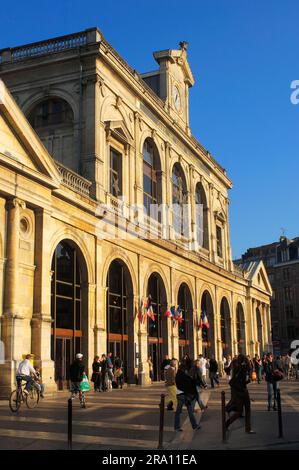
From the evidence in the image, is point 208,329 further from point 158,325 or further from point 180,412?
point 180,412

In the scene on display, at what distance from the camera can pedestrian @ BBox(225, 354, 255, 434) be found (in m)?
12.9

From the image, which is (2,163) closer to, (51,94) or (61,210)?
(61,210)

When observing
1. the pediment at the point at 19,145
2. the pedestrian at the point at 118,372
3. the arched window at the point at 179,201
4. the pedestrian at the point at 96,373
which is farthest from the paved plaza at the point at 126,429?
the arched window at the point at 179,201

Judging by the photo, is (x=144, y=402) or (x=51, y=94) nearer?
(x=144, y=402)

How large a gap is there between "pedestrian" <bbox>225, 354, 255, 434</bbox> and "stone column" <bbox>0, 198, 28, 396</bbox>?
11075 mm

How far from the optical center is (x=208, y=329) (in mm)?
47281

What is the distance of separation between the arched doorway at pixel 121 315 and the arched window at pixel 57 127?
20.5ft

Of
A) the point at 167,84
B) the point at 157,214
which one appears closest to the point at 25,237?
the point at 157,214

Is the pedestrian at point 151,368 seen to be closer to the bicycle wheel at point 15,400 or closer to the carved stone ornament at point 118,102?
the carved stone ornament at point 118,102

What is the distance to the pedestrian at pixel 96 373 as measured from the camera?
26516 mm

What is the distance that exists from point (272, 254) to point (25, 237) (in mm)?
77659

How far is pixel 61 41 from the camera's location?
32812mm

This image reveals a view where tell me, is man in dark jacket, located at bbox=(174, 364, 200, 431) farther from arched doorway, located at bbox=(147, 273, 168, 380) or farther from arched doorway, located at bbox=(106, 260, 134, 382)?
arched doorway, located at bbox=(147, 273, 168, 380)

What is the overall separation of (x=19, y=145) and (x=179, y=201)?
21562 millimetres
